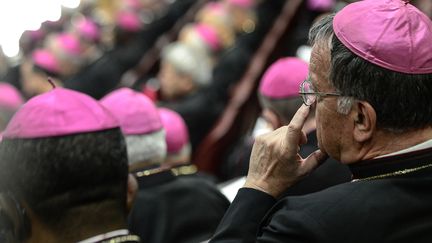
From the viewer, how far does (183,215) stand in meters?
3.00

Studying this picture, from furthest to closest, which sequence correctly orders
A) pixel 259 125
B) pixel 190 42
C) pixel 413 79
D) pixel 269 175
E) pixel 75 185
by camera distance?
1. pixel 190 42
2. pixel 259 125
3. pixel 269 175
4. pixel 413 79
5. pixel 75 185

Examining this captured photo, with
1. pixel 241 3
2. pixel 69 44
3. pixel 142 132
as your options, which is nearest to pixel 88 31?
pixel 69 44

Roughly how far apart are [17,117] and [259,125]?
4166mm

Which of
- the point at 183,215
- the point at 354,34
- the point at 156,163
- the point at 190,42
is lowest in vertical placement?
the point at 190,42

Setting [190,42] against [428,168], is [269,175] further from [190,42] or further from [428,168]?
[190,42]

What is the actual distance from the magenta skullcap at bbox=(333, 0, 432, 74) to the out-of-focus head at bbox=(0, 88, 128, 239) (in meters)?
→ 0.61

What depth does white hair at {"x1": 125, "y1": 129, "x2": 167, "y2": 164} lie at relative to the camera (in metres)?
3.02


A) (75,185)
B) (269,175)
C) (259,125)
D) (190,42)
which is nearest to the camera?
(75,185)

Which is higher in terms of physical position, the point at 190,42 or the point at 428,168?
the point at 428,168

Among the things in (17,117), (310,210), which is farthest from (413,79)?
(17,117)

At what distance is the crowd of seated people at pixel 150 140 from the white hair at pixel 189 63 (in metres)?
0.01

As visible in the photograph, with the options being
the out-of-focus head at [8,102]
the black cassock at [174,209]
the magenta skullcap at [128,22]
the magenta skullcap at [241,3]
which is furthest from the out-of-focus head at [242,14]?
the black cassock at [174,209]

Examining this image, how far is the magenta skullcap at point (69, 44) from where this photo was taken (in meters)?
8.18

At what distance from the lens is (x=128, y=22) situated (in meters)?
9.10
